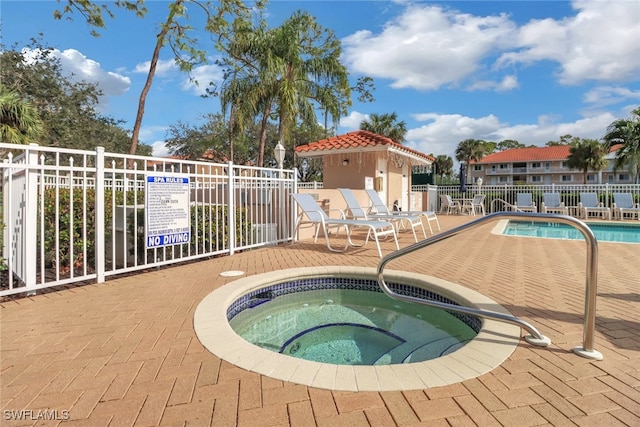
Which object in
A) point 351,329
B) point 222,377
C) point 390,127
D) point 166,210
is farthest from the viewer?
point 390,127

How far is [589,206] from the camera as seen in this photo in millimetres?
14430

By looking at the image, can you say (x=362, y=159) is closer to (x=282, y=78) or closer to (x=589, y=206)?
(x=282, y=78)

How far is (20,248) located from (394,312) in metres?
4.16

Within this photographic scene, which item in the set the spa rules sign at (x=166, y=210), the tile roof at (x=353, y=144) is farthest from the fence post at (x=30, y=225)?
the tile roof at (x=353, y=144)

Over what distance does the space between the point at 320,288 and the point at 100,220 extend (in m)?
2.80

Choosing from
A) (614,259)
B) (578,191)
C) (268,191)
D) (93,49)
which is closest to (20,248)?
(268,191)

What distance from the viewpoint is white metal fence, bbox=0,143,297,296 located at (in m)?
3.37

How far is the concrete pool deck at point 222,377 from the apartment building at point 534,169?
5075 cm

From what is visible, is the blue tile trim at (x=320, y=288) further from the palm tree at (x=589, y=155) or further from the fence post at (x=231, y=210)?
the palm tree at (x=589, y=155)

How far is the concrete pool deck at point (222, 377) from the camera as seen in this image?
1506 mm

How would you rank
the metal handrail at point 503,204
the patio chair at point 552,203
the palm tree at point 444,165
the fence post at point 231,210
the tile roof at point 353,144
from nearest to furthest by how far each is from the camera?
the fence post at point 231,210, the tile roof at point 353,144, the patio chair at point 552,203, the metal handrail at point 503,204, the palm tree at point 444,165

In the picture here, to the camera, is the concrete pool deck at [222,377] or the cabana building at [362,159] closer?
the concrete pool deck at [222,377]

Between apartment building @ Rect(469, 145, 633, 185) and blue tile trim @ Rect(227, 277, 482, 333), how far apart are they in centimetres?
4952

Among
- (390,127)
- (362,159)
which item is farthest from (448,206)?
(390,127)
